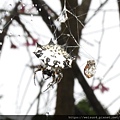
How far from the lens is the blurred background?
1.90ft

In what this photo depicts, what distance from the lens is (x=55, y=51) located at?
1.67ft

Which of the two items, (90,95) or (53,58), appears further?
(90,95)

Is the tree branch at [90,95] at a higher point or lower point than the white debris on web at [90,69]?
lower

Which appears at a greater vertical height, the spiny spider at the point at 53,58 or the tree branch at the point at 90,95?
the spiny spider at the point at 53,58

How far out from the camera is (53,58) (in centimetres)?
50

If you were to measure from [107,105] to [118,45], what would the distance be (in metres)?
0.15

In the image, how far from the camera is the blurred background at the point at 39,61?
579mm

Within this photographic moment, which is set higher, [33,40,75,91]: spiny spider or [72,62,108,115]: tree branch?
[33,40,75,91]: spiny spider

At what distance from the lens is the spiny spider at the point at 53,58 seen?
0.50 m

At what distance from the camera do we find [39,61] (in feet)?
1.88

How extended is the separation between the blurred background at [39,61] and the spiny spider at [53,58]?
1.5 inches

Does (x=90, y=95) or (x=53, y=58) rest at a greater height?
(x=53, y=58)

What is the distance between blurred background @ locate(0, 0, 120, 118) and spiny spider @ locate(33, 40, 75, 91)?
0.04 metres

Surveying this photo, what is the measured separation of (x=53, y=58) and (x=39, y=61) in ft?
0.27
